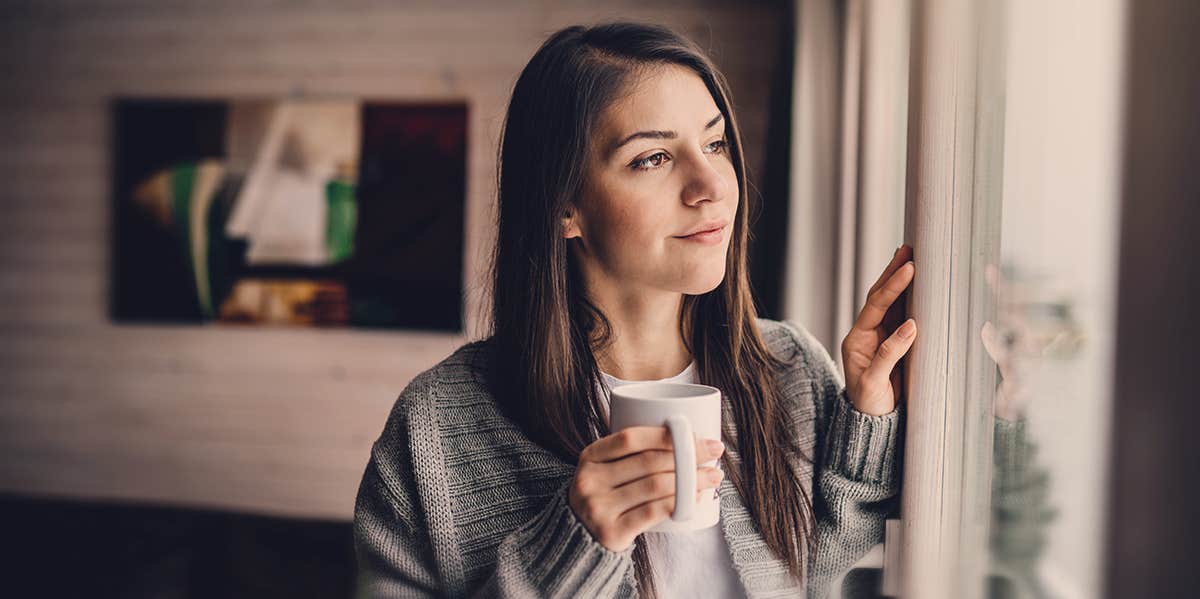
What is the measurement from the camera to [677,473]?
652 millimetres

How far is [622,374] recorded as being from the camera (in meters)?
0.95

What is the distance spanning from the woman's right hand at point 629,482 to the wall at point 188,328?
2.39 m

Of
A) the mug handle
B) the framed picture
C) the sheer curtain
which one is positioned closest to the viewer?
the mug handle

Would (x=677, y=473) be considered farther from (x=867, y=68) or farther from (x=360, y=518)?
(x=867, y=68)

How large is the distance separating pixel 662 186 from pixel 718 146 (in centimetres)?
13

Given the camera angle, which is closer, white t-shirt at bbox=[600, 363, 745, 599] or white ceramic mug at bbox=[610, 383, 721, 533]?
white ceramic mug at bbox=[610, 383, 721, 533]

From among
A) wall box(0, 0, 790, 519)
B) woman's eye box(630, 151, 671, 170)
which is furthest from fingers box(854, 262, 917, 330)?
wall box(0, 0, 790, 519)

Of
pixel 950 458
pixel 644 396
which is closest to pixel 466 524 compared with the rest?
pixel 644 396

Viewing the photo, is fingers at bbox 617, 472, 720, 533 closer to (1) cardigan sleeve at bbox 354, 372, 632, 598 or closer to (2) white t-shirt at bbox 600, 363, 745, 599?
(1) cardigan sleeve at bbox 354, 372, 632, 598

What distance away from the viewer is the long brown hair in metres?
0.87

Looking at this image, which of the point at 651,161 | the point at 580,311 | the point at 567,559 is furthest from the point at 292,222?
the point at 567,559

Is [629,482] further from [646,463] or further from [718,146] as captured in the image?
[718,146]

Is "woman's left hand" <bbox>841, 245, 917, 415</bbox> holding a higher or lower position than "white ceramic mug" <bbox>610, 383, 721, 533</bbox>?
higher

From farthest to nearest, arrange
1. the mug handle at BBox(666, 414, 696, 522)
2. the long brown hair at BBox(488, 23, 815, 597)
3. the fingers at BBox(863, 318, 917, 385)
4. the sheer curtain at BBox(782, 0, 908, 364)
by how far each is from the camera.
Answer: the sheer curtain at BBox(782, 0, 908, 364) → the long brown hair at BBox(488, 23, 815, 597) → the fingers at BBox(863, 318, 917, 385) → the mug handle at BBox(666, 414, 696, 522)
